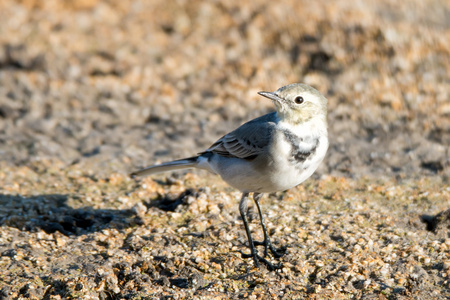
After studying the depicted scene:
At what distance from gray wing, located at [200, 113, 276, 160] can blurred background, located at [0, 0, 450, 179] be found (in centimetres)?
186

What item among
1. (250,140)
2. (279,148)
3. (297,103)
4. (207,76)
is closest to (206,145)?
(207,76)

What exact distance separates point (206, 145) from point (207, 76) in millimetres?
2060

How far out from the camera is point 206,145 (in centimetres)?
781

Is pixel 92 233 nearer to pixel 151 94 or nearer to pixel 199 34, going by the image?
pixel 151 94

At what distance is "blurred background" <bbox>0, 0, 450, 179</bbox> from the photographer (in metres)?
7.65

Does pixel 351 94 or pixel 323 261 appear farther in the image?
pixel 351 94

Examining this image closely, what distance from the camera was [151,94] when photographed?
362 inches

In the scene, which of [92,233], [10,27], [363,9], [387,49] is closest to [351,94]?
[387,49]

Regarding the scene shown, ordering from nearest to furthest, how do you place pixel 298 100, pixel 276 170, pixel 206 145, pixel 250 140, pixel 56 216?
1. pixel 276 170
2. pixel 298 100
3. pixel 250 140
4. pixel 56 216
5. pixel 206 145

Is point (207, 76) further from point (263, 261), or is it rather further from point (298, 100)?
point (263, 261)

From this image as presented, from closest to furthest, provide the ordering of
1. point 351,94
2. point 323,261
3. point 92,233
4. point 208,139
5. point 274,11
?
point 323,261 < point 92,233 < point 208,139 < point 351,94 < point 274,11

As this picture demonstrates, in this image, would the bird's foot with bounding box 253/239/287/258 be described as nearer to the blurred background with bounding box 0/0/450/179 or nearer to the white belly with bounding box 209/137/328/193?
the white belly with bounding box 209/137/328/193

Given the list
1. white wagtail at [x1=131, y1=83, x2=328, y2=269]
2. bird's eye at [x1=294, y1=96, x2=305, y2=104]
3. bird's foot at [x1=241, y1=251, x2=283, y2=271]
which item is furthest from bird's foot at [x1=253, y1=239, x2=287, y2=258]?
bird's eye at [x1=294, y1=96, x2=305, y2=104]

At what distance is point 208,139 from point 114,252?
10.1 feet
